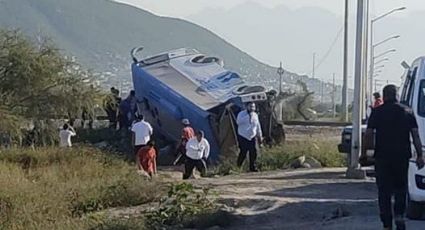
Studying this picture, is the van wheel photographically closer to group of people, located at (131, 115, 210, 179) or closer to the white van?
the white van

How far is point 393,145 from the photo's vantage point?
13.5m

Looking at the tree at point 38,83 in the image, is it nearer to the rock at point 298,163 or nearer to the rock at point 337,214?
the rock at point 298,163

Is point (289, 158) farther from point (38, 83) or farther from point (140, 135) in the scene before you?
point (38, 83)

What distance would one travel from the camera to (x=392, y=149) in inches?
531

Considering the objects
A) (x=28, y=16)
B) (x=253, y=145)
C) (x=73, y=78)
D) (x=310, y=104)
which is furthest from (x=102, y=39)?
(x=253, y=145)

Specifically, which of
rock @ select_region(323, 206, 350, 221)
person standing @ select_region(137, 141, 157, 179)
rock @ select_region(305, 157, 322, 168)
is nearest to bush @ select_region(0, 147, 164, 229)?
person standing @ select_region(137, 141, 157, 179)

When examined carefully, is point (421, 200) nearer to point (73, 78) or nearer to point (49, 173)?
point (49, 173)

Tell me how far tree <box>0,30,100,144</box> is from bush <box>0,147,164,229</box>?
935 centimetres

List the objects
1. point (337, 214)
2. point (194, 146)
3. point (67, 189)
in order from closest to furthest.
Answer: point (337, 214) → point (67, 189) → point (194, 146)

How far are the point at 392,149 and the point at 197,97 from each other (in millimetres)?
18858

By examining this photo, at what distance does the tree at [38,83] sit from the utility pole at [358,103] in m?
13.9

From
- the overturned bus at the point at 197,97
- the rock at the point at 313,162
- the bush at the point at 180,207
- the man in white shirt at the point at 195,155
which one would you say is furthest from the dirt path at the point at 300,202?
the overturned bus at the point at 197,97

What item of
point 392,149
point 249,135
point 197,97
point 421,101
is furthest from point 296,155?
point 392,149

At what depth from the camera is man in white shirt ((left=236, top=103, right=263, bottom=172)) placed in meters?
26.0
